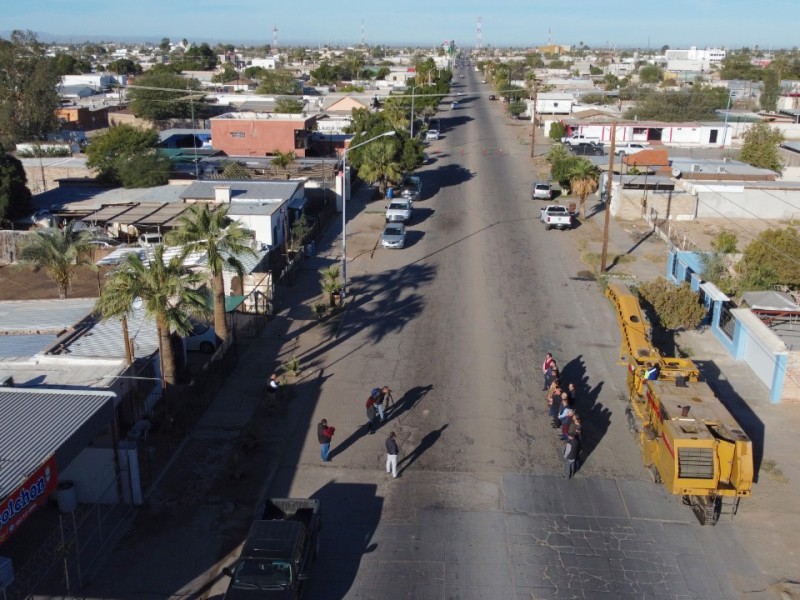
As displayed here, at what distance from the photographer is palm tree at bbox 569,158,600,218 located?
45125mm

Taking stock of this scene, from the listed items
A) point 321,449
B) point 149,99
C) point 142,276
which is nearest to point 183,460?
point 321,449

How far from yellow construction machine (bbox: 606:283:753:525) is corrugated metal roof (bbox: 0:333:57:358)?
48.9ft

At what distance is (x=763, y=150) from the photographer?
57.9 m

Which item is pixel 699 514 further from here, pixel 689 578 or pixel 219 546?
pixel 219 546

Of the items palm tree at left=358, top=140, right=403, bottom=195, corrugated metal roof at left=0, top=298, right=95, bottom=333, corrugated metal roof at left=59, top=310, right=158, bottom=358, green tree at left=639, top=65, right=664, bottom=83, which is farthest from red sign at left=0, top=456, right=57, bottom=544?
green tree at left=639, top=65, right=664, bottom=83

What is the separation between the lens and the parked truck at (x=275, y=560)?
1261cm

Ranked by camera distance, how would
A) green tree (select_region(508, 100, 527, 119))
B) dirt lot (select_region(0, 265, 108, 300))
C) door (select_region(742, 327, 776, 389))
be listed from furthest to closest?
green tree (select_region(508, 100, 527, 119))
dirt lot (select_region(0, 265, 108, 300))
door (select_region(742, 327, 776, 389))

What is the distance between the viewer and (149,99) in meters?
86.7

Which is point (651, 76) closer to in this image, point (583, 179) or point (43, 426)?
point (583, 179)

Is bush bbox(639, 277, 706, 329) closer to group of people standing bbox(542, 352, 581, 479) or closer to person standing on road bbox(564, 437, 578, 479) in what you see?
group of people standing bbox(542, 352, 581, 479)

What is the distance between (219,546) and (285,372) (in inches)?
346

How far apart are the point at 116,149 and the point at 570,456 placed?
4341 centimetres

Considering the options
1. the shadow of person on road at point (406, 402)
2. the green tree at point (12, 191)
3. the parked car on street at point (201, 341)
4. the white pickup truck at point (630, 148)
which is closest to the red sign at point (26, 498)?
the shadow of person on road at point (406, 402)

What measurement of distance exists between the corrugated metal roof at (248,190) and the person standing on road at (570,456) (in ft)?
74.7
